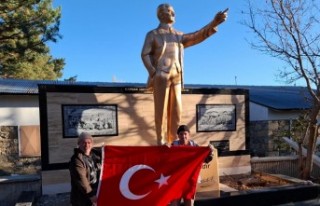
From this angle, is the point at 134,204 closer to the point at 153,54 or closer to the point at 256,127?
the point at 153,54

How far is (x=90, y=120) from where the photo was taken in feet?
22.7

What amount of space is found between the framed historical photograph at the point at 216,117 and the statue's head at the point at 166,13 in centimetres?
217

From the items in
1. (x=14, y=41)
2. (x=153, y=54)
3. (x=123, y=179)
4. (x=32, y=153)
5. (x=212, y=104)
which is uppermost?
(x=14, y=41)

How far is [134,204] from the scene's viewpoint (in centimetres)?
432

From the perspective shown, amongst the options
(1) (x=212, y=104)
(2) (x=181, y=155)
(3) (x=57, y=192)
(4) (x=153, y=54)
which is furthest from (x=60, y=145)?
(1) (x=212, y=104)

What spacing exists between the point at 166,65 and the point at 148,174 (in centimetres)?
256

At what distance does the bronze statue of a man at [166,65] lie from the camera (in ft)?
21.4

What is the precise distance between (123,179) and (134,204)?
32 cm

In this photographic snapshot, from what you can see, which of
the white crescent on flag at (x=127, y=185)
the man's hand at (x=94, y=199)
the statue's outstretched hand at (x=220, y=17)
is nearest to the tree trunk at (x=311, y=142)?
the statue's outstretched hand at (x=220, y=17)

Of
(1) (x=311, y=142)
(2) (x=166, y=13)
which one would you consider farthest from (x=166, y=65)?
(1) (x=311, y=142)

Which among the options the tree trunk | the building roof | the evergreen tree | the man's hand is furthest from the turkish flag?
the evergreen tree

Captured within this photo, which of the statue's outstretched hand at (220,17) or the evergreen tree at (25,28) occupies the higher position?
the evergreen tree at (25,28)

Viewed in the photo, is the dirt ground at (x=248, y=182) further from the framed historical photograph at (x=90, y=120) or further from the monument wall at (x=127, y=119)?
the framed historical photograph at (x=90, y=120)

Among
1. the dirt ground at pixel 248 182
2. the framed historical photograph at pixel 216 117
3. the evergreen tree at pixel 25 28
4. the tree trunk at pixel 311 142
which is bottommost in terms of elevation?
the dirt ground at pixel 248 182
